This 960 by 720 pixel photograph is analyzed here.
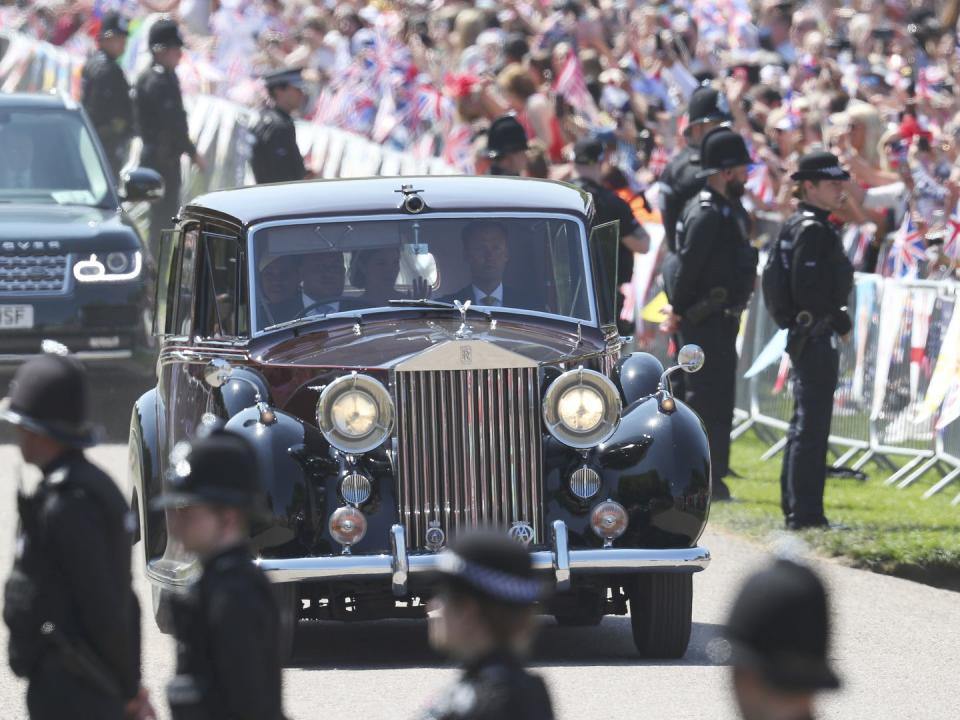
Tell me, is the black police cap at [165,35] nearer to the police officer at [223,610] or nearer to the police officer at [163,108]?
the police officer at [163,108]

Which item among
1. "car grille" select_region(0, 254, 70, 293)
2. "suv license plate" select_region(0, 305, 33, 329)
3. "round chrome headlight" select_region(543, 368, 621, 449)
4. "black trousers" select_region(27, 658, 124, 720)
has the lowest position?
"suv license plate" select_region(0, 305, 33, 329)

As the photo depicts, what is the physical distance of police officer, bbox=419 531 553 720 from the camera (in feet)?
12.8

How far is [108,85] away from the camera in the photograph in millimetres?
20953

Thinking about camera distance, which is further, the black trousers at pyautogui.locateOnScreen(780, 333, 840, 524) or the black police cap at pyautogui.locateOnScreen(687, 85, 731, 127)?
the black police cap at pyautogui.locateOnScreen(687, 85, 731, 127)

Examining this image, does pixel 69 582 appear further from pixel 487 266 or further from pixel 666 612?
pixel 487 266

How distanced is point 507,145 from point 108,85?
28.1ft

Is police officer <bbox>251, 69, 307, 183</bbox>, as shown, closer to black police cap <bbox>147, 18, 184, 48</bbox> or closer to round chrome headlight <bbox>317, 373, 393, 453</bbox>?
black police cap <bbox>147, 18, 184, 48</bbox>

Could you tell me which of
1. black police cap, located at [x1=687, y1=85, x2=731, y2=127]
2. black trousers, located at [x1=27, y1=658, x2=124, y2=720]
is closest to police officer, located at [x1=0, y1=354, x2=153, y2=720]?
black trousers, located at [x1=27, y1=658, x2=124, y2=720]

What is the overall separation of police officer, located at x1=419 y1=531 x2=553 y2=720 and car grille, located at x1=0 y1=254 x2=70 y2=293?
11.1 metres

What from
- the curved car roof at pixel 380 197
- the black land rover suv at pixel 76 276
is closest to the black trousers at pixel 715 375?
the curved car roof at pixel 380 197

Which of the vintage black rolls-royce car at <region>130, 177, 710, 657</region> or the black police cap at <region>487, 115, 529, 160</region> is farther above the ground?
the black police cap at <region>487, 115, 529, 160</region>

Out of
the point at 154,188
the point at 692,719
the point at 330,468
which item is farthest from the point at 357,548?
the point at 154,188

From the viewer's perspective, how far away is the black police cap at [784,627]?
11.3ft

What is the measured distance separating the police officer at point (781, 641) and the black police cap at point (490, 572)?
52 cm
